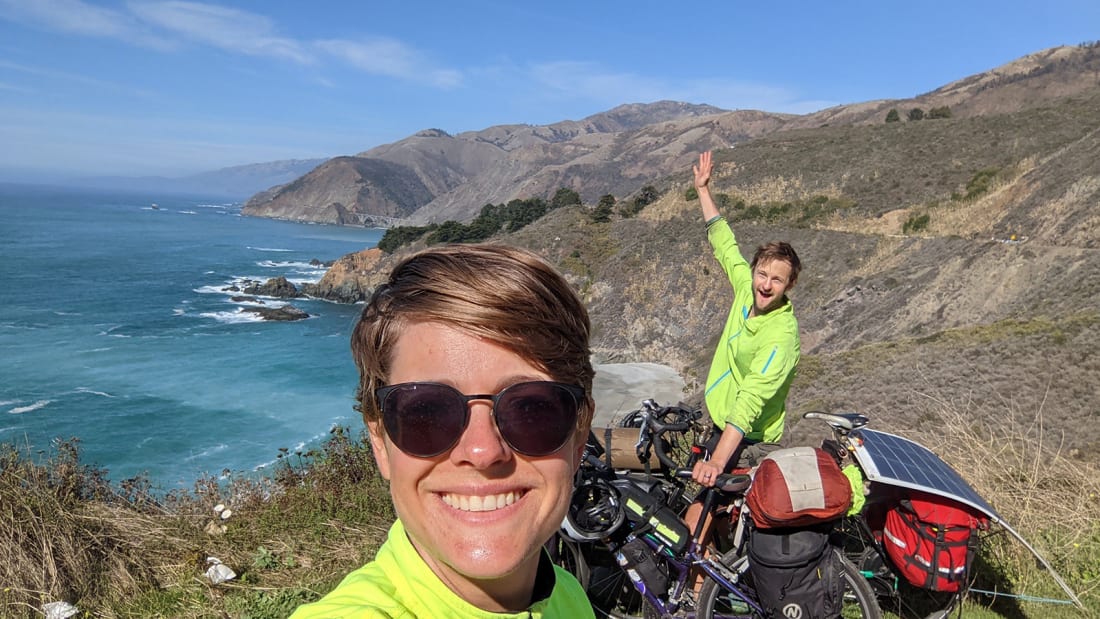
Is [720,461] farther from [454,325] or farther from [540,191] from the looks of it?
[540,191]

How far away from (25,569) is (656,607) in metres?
4.07

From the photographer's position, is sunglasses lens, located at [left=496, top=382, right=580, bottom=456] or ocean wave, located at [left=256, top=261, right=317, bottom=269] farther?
ocean wave, located at [left=256, top=261, right=317, bottom=269]

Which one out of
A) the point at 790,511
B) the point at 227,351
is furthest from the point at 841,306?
the point at 227,351

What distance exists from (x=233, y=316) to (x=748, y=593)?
53126 mm

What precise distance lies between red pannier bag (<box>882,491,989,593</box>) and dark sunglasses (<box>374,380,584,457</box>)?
8.75ft

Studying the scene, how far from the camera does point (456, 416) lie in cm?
120

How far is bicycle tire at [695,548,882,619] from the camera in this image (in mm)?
3074

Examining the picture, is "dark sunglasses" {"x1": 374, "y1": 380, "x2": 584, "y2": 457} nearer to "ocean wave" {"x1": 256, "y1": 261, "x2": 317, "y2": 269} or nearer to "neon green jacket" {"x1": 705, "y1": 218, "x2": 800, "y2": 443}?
"neon green jacket" {"x1": 705, "y1": 218, "x2": 800, "y2": 443}

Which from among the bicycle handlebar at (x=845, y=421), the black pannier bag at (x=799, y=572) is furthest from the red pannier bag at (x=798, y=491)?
the bicycle handlebar at (x=845, y=421)

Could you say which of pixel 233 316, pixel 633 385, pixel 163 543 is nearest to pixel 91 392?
pixel 233 316

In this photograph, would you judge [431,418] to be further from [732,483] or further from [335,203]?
[335,203]

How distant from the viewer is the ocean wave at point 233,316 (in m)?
48.3

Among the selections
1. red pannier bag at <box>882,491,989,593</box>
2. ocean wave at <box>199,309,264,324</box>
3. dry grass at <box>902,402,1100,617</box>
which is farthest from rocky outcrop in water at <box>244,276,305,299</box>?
red pannier bag at <box>882,491,989,593</box>

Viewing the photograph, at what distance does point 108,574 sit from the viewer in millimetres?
4383
